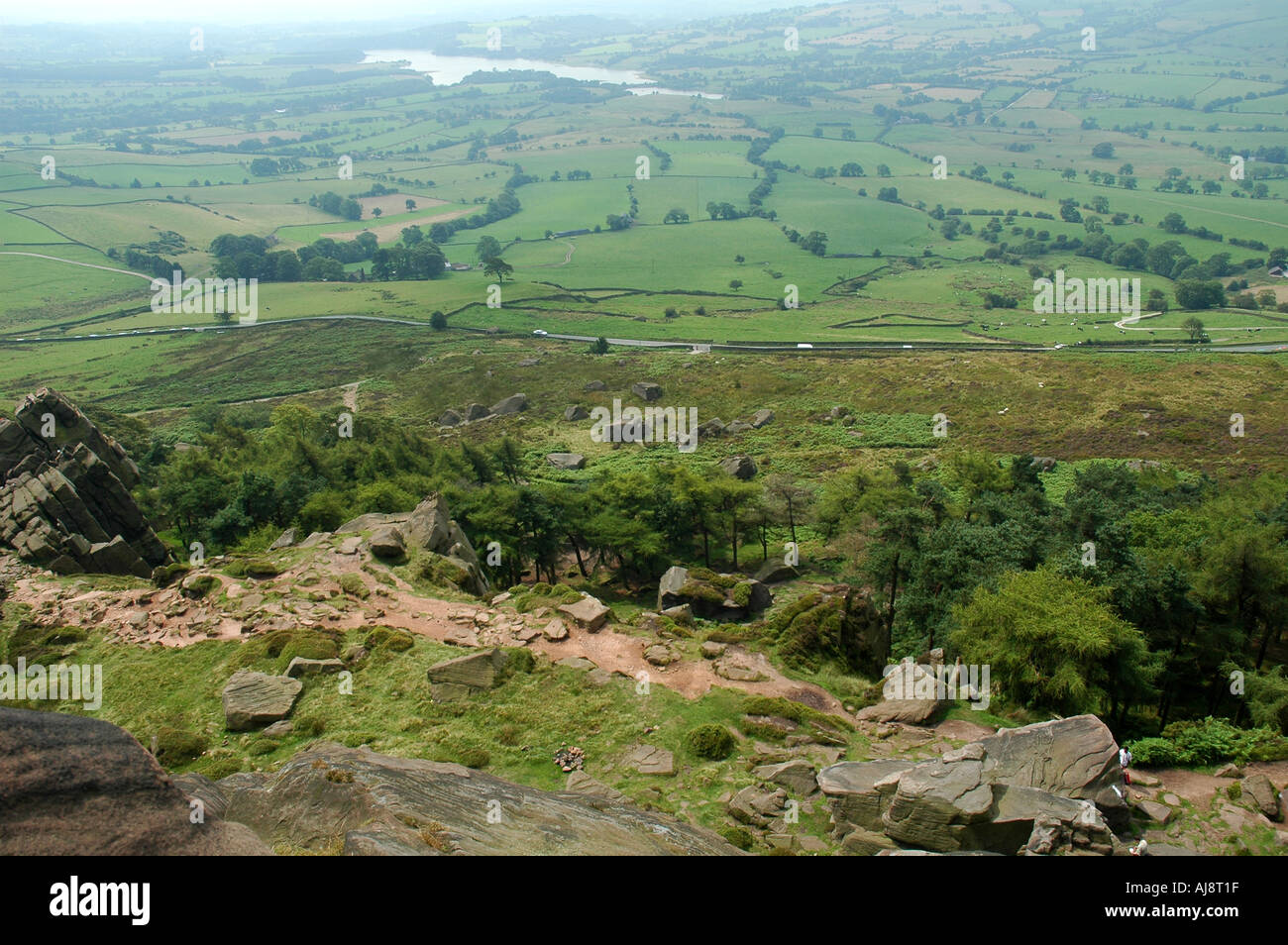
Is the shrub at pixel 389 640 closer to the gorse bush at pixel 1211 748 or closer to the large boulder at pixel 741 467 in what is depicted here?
the gorse bush at pixel 1211 748

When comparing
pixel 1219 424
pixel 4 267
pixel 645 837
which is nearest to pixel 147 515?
pixel 645 837

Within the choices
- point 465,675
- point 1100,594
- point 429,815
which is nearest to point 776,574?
point 1100,594

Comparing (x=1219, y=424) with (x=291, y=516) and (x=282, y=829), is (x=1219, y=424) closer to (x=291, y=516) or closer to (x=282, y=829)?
(x=291, y=516)

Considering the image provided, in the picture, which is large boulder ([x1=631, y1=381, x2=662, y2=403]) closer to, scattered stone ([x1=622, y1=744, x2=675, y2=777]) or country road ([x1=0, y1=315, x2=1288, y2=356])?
country road ([x1=0, y1=315, x2=1288, y2=356])

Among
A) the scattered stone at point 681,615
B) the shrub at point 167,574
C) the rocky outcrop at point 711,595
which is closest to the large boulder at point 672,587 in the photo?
the rocky outcrop at point 711,595

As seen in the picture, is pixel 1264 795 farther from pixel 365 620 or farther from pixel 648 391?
pixel 648 391

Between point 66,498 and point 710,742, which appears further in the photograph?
point 66,498
